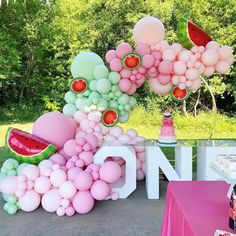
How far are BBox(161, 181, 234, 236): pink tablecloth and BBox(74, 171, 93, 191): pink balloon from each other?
1677 mm

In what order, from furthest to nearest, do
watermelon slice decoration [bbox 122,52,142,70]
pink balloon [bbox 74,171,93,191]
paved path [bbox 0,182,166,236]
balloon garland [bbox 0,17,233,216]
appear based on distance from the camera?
watermelon slice decoration [bbox 122,52,142,70]
balloon garland [bbox 0,17,233,216]
pink balloon [bbox 74,171,93,191]
paved path [bbox 0,182,166,236]

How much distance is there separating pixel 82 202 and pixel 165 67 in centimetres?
175

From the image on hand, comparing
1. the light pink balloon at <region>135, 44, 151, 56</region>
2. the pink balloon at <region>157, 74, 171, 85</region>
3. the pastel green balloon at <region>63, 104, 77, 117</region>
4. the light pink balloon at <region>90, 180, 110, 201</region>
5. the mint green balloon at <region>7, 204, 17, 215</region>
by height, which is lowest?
the mint green balloon at <region>7, 204, 17, 215</region>

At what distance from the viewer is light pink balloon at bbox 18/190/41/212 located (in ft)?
12.5

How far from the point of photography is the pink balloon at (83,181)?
371cm

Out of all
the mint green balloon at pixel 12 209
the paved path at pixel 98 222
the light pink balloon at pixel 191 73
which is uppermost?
the light pink balloon at pixel 191 73

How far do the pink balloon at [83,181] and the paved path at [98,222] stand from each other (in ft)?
0.90

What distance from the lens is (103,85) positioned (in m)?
4.51

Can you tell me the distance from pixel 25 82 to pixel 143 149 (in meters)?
7.75

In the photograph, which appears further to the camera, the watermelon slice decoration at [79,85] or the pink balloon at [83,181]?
the watermelon slice decoration at [79,85]

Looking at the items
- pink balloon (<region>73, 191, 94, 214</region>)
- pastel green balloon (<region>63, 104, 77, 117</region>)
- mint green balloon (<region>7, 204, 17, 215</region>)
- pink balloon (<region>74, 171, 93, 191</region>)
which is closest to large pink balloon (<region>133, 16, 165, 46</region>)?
pastel green balloon (<region>63, 104, 77, 117</region>)

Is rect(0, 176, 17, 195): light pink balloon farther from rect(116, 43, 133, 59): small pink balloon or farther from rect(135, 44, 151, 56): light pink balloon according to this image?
rect(135, 44, 151, 56): light pink balloon

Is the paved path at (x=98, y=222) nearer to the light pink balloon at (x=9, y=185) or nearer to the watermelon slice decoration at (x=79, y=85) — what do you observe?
the light pink balloon at (x=9, y=185)

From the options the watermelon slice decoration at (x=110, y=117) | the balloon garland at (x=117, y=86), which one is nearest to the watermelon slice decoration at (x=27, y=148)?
the balloon garland at (x=117, y=86)
